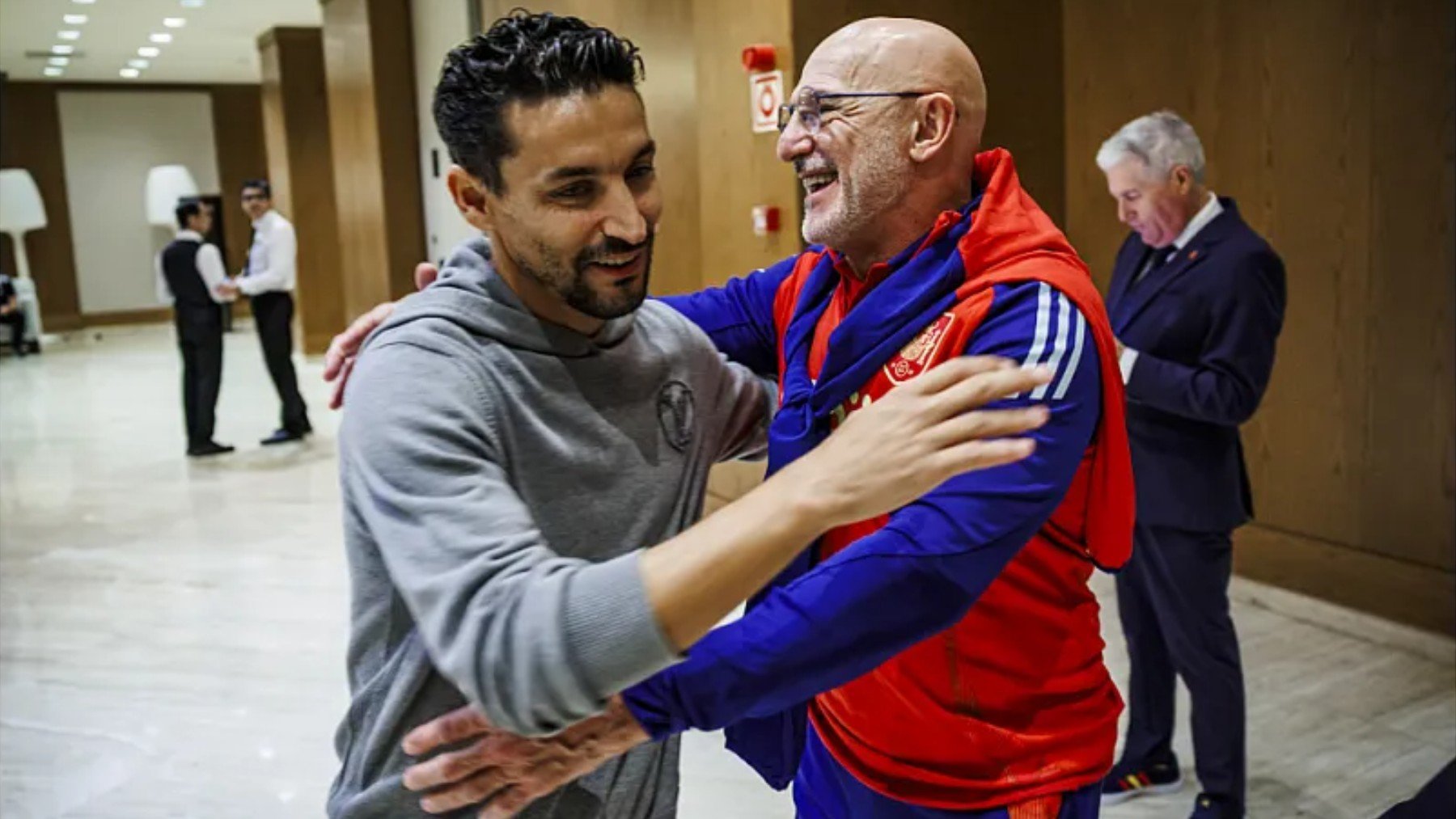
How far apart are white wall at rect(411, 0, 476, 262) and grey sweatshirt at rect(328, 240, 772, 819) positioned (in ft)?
27.5

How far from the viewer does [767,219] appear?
5.08 meters

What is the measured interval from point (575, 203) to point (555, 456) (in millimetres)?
248

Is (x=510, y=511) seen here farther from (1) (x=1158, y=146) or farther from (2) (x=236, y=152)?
(2) (x=236, y=152)

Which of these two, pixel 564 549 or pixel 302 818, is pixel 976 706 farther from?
pixel 302 818

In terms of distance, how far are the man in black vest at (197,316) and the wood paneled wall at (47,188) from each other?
11448 millimetres

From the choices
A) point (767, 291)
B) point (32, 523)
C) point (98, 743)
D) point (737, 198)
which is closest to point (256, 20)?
point (32, 523)

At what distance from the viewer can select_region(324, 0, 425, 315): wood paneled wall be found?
10.6 metres

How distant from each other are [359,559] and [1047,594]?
0.83m

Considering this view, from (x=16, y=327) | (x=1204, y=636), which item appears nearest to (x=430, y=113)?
(x=16, y=327)

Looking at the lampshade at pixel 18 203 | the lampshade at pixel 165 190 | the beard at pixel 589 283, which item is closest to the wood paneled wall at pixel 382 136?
the lampshade at pixel 18 203

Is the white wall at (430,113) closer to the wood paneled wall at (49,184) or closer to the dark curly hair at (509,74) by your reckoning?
the dark curly hair at (509,74)

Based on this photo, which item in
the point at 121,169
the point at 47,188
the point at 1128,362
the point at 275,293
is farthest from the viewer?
the point at 121,169

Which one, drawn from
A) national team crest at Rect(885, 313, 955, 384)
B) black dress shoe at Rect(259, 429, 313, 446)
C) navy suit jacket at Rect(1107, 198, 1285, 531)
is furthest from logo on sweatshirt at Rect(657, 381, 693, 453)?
black dress shoe at Rect(259, 429, 313, 446)

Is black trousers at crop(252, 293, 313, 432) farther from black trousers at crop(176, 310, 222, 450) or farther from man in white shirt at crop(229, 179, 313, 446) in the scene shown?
black trousers at crop(176, 310, 222, 450)
